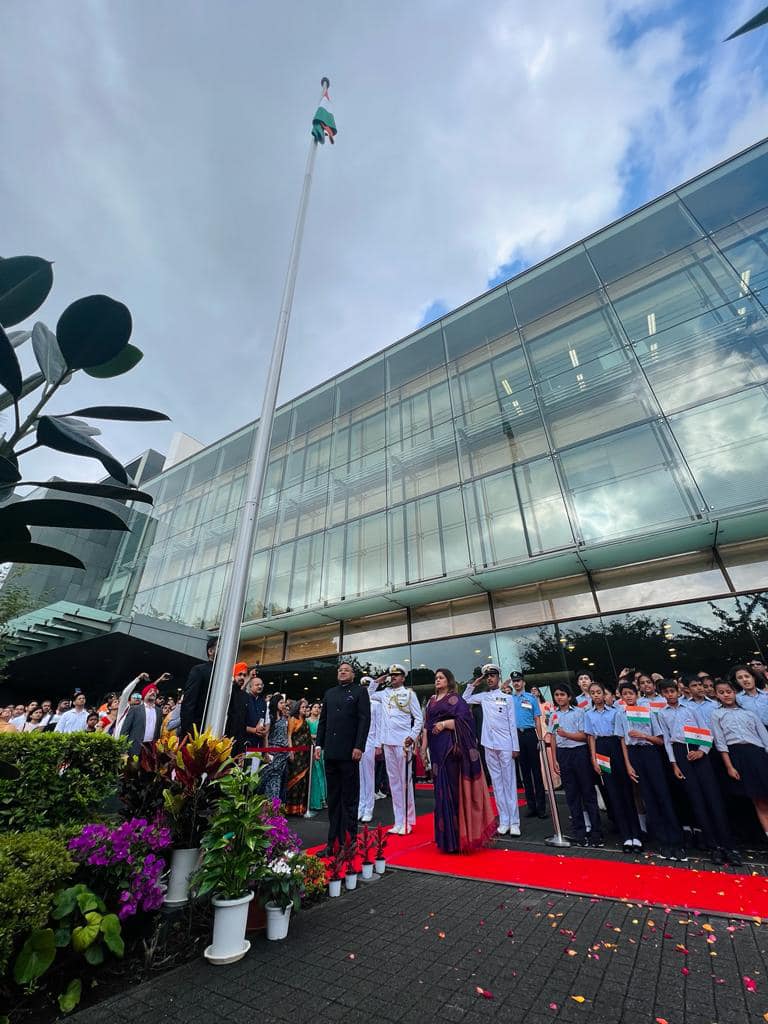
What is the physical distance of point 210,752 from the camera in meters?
3.25

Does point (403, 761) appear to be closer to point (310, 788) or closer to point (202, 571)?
point (310, 788)

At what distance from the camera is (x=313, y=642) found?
52.2 feet

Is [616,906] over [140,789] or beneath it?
beneath

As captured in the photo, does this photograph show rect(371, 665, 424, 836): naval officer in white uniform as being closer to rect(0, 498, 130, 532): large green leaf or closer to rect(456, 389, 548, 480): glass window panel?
rect(0, 498, 130, 532): large green leaf

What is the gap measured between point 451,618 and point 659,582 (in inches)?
219

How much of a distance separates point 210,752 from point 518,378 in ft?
44.5

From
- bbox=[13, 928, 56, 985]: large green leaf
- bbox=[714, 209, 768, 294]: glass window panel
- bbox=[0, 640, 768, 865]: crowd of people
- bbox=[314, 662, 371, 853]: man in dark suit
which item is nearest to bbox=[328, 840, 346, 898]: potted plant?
bbox=[314, 662, 371, 853]: man in dark suit

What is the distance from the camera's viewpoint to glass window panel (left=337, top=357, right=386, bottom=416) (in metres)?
18.0

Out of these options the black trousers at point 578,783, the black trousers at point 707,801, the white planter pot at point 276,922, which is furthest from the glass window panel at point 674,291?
the white planter pot at point 276,922

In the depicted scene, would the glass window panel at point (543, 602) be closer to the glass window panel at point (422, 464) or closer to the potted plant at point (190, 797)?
the glass window panel at point (422, 464)

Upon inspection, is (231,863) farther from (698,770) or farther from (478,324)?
(478,324)

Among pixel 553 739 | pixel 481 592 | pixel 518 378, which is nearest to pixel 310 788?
pixel 553 739

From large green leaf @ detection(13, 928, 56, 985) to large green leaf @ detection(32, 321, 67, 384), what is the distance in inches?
116

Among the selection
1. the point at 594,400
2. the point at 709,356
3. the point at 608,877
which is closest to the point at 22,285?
the point at 608,877
